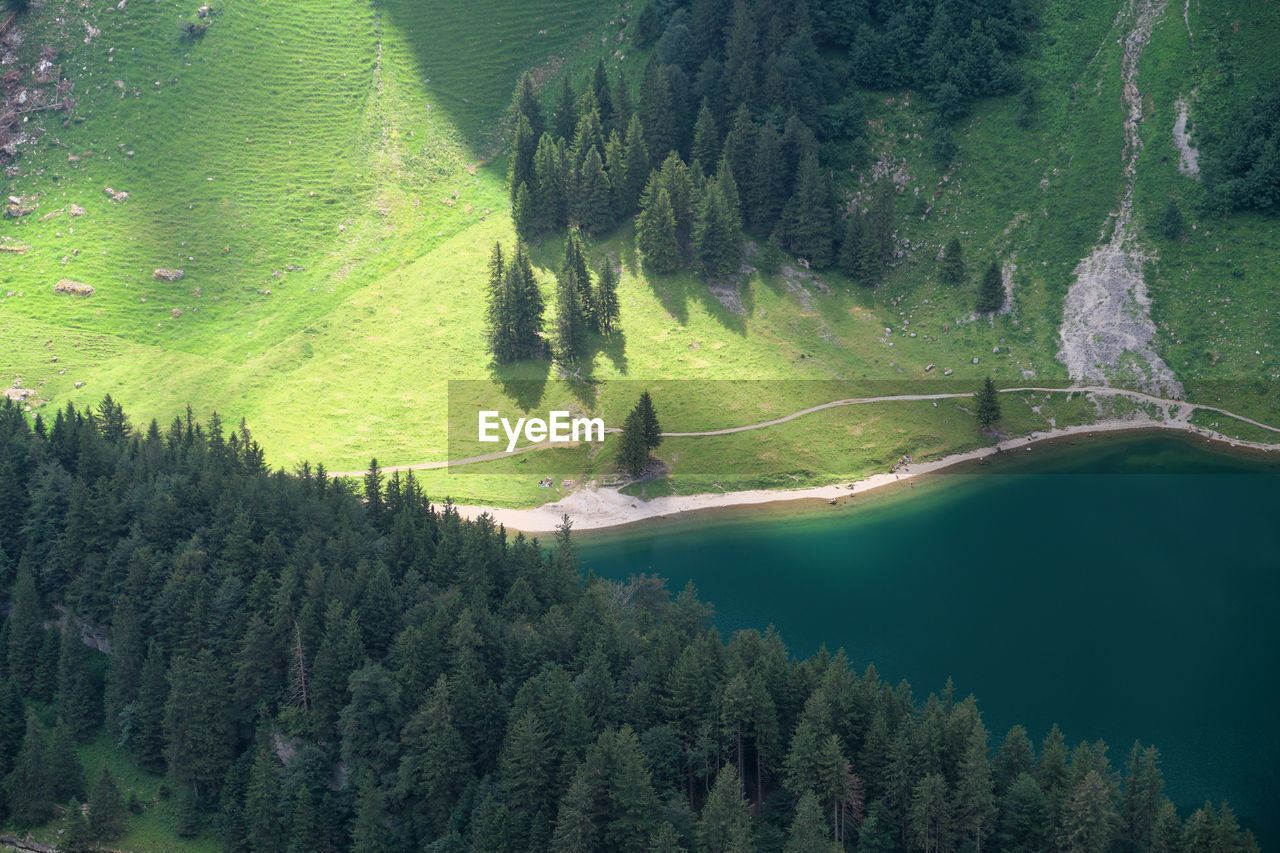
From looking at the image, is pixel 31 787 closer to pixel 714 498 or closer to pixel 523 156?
pixel 714 498

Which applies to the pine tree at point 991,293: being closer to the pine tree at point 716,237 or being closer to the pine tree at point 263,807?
the pine tree at point 716,237

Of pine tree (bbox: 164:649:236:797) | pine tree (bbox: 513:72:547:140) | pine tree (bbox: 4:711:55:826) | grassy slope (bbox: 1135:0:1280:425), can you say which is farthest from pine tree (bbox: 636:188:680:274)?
pine tree (bbox: 4:711:55:826)

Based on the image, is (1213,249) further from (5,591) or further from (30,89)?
(30,89)

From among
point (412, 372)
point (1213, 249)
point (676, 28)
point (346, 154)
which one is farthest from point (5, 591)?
point (1213, 249)

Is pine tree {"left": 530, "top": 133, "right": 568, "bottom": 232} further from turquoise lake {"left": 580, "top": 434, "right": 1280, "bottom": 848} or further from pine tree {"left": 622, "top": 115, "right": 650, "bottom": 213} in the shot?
turquoise lake {"left": 580, "top": 434, "right": 1280, "bottom": 848}

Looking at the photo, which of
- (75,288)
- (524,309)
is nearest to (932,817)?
(524,309)
